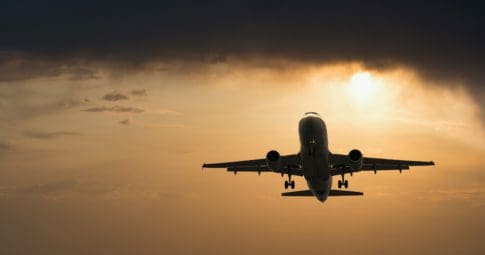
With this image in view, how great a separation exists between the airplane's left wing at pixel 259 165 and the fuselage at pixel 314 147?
220cm

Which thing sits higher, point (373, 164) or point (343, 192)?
point (373, 164)

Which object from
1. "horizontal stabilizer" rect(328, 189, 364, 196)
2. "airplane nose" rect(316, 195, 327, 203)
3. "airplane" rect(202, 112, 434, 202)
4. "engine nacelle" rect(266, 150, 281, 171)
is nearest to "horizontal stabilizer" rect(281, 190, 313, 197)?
"airplane" rect(202, 112, 434, 202)

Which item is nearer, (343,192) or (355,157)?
(355,157)

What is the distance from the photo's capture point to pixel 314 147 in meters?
65.3

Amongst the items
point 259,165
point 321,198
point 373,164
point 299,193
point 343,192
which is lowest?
point 321,198

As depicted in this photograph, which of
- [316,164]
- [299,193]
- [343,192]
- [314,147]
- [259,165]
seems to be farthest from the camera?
[343,192]

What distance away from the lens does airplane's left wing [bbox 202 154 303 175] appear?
71.9 meters

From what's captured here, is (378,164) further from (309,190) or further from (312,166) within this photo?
(312,166)

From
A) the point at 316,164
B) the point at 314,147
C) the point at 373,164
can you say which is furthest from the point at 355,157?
the point at 373,164

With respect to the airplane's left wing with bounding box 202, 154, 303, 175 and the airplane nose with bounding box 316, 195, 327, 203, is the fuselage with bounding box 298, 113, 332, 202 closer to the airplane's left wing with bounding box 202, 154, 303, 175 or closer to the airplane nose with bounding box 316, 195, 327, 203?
the airplane's left wing with bounding box 202, 154, 303, 175

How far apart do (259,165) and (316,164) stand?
10.8 metres

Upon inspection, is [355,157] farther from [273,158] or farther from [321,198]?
[321,198]

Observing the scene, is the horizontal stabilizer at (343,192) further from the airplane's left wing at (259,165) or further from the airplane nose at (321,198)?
the airplane's left wing at (259,165)

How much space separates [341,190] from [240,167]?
11742mm
